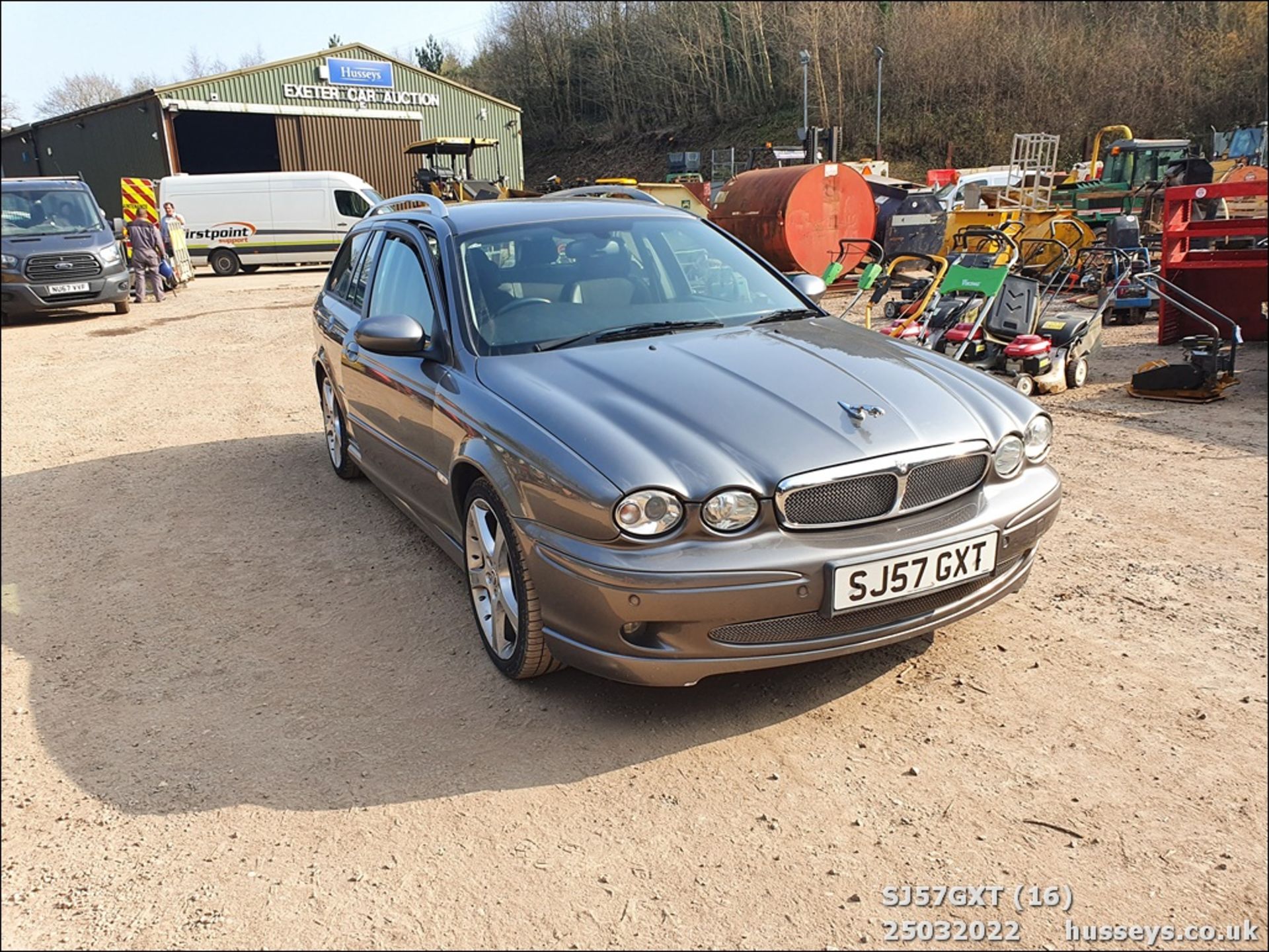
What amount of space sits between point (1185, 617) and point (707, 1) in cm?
4575

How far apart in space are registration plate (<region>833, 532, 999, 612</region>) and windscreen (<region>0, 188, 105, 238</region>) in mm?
15279

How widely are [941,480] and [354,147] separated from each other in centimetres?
3472

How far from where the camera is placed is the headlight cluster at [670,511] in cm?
286

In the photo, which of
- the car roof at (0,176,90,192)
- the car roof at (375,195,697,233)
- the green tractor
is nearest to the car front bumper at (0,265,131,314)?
the car roof at (0,176,90,192)

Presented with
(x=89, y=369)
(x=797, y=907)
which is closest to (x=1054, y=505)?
(x=797, y=907)

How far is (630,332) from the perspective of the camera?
3961 millimetres

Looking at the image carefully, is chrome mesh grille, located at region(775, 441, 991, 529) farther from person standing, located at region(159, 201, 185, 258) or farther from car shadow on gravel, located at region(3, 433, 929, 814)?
person standing, located at region(159, 201, 185, 258)

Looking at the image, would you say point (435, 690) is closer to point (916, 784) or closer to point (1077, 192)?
point (916, 784)

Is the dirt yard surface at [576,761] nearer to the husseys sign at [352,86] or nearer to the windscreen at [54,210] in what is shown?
the windscreen at [54,210]

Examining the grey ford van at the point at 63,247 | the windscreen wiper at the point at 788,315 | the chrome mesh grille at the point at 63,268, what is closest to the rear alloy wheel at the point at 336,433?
the windscreen wiper at the point at 788,315

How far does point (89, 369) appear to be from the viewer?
10.7 m

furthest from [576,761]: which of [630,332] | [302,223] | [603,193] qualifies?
[302,223]

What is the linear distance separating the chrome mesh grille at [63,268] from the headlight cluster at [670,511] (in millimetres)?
13631

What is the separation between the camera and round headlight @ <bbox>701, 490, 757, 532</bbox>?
2883 millimetres
